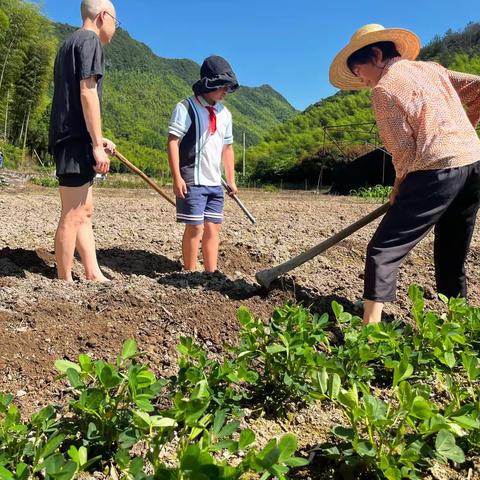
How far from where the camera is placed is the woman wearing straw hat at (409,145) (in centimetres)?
238

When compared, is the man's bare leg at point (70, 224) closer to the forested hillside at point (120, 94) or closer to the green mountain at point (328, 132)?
the forested hillside at point (120, 94)

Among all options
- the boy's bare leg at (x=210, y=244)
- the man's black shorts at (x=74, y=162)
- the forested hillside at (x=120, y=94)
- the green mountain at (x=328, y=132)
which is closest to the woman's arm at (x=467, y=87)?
the boy's bare leg at (x=210, y=244)

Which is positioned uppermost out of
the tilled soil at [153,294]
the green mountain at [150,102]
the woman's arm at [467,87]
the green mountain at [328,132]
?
the green mountain at [150,102]

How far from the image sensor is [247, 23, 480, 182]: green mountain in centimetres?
2586

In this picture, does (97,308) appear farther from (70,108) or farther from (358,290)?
(358,290)

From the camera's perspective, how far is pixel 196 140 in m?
3.39

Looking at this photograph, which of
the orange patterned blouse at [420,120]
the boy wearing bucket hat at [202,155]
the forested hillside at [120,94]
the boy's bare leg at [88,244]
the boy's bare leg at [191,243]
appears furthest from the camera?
the forested hillside at [120,94]

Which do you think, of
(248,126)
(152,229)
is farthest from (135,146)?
(152,229)

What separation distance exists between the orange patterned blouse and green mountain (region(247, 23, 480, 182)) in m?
20.5

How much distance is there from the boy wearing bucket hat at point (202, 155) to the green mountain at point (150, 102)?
1843 inches

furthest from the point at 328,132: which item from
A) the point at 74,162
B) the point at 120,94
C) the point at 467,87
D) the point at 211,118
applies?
the point at 120,94

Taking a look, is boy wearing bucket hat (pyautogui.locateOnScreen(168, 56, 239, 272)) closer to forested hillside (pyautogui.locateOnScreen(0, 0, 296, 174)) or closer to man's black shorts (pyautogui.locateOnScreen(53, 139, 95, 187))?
man's black shorts (pyautogui.locateOnScreen(53, 139, 95, 187))

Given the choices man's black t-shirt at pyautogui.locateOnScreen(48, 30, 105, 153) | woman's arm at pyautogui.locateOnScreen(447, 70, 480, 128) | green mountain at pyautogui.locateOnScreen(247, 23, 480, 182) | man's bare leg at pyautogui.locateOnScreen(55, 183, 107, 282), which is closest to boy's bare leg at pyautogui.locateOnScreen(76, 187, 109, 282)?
man's bare leg at pyautogui.locateOnScreen(55, 183, 107, 282)

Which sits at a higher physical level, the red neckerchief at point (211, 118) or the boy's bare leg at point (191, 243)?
the red neckerchief at point (211, 118)
